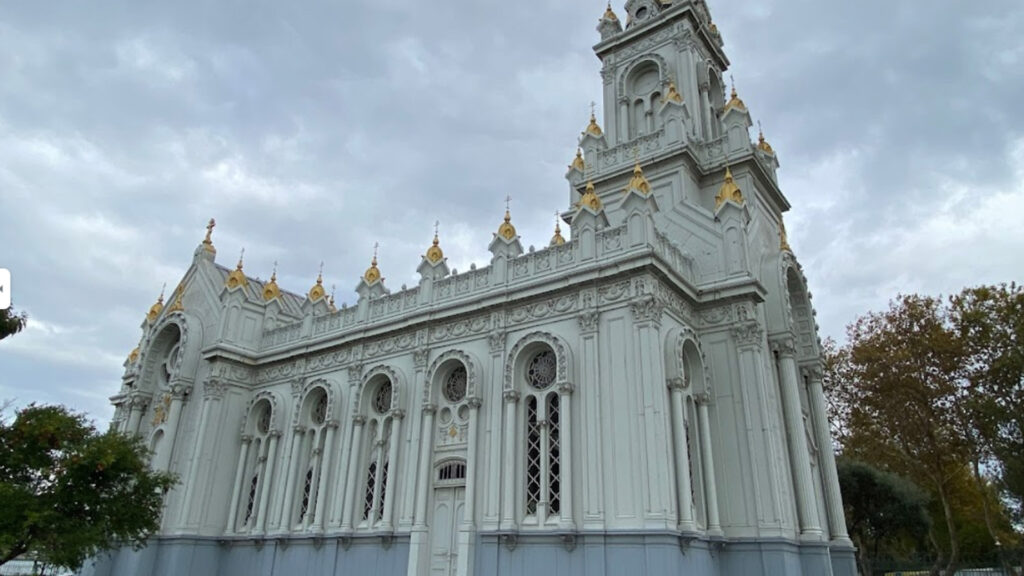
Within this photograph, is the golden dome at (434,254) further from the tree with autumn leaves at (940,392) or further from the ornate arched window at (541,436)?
the tree with autumn leaves at (940,392)

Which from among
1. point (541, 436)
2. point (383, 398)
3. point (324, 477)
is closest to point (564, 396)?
point (541, 436)

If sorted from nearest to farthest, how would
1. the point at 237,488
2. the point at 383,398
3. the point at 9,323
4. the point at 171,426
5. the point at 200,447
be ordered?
1. the point at 9,323
2. the point at 383,398
3. the point at 200,447
4. the point at 237,488
5. the point at 171,426

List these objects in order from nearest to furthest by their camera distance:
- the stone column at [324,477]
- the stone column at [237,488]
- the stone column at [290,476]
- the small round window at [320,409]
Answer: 1. the stone column at [324,477]
2. the stone column at [290,476]
3. the stone column at [237,488]
4. the small round window at [320,409]

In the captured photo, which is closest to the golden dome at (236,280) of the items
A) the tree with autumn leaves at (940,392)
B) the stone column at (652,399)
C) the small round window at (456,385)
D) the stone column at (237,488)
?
the stone column at (237,488)

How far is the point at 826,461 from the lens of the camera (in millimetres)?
21094

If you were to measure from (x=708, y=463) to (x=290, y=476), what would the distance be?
14.3m

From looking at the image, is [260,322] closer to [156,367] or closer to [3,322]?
[156,367]

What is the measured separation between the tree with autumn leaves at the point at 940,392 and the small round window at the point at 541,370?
19534 millimetres

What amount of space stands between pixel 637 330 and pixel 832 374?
68.8 ft

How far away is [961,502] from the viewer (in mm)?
40062

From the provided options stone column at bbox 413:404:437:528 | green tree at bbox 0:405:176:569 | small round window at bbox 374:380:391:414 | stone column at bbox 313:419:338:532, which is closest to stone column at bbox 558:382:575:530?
stone column at bbox 413:404:437:528

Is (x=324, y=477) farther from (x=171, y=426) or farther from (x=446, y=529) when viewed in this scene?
(x=171, y=426)

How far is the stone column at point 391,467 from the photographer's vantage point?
1952cm

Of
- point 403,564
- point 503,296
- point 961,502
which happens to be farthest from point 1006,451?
point 403,564
